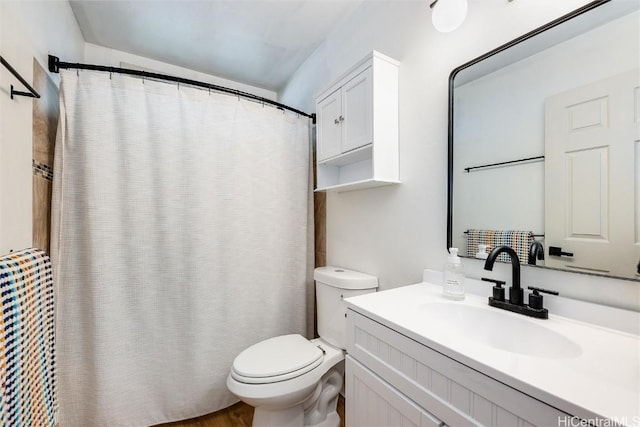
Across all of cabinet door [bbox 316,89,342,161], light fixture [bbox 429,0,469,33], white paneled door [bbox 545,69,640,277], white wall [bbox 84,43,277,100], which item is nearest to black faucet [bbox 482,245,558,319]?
white paneled door [bbox 545,69,640,277]

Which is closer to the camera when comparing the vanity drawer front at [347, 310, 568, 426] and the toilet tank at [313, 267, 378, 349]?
the vanity drawer front at [347, 310, 568, 426]

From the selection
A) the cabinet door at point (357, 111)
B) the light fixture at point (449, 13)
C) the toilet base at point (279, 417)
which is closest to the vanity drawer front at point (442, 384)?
the toilet base at point (279, 417)

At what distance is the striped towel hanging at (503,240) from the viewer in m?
0.91

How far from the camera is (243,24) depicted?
1.73m

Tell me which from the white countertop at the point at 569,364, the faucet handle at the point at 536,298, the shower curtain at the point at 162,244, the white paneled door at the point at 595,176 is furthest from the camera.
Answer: the shower curtain at the point at 162,244

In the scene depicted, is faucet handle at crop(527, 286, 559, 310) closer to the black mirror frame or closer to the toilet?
the black mirror frame

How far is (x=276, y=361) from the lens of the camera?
1.31 m

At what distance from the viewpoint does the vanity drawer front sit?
52 centimetres

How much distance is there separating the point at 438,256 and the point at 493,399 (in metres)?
0.68

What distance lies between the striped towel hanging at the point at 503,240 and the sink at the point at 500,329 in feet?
0.69

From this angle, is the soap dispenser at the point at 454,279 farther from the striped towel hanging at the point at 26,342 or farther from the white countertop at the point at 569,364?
the striped towel hanging at the point at 26,342

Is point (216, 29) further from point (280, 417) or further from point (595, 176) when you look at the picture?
point (280, 417)

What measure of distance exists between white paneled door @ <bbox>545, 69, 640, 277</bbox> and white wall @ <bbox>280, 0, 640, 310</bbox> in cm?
8

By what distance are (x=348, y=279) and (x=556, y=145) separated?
1.03 metres
